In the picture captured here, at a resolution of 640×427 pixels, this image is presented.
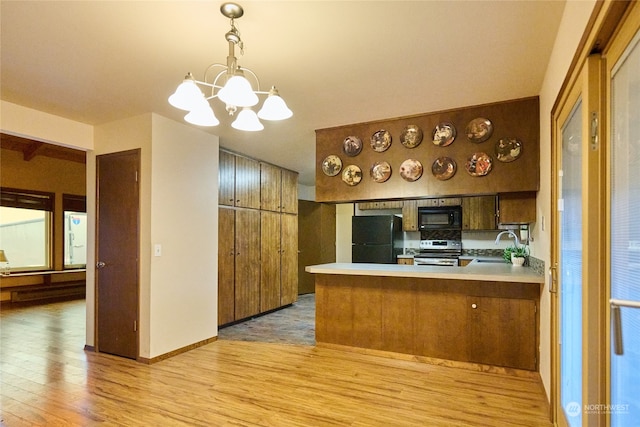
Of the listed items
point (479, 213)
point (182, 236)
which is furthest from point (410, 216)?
point (182, 236)

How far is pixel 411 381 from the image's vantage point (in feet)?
9.62

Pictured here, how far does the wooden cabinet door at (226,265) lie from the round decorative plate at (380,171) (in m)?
2.09

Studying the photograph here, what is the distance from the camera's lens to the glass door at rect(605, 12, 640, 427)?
3.50 ft

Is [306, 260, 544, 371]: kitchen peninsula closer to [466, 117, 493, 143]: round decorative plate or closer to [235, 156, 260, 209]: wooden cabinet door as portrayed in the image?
[466, 117, 493, 143]: round decorative plate

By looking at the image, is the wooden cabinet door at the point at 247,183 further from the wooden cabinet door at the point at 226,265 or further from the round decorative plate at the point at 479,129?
the round decorative plate at the point at 479,129

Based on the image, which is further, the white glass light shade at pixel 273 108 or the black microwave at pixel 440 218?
the black microwave at pixel 440 218

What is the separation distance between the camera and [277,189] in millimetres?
5820

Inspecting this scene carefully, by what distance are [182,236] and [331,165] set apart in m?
1.77

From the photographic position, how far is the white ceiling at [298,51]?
1840 millimetres

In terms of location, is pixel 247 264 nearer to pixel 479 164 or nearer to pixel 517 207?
pixel 479 164

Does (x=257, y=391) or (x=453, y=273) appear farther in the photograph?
(x=453, y=273)

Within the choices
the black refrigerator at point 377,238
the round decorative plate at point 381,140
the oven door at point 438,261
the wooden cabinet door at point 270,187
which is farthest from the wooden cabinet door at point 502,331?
the wooden cabinet door at point 270,187

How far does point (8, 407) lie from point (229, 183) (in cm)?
302

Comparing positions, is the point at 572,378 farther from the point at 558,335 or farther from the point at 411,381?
the point at 411,381
